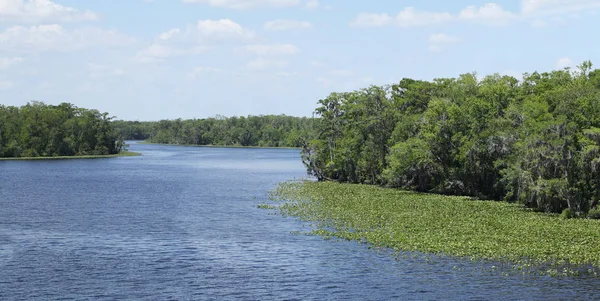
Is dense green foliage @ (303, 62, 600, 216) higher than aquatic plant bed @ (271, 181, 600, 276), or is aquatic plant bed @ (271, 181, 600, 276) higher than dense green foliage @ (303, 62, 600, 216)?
dense green foliage @ (303, 62, 600, 216)

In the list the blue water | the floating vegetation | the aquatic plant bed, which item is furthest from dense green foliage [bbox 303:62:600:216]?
the blue water

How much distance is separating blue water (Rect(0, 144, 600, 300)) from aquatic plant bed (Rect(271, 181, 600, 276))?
2.50 meters

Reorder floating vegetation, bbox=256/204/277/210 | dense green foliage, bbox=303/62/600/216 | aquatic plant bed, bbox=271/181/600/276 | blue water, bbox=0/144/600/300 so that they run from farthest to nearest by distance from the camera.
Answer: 1. floating vegetation, bbox=256/204/277/210
2. dense green foliage, bbox=303/62/600/216
3. aquatic plant bed, bbox=271/181/600/276
4. blue water, bbox=0/144/600/300

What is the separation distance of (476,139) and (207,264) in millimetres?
42921

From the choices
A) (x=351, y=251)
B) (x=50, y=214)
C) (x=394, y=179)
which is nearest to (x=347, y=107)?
(x=394, y=179)

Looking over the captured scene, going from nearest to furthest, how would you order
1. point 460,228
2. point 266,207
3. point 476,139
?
point 460,228, point 266,207, point 476,139

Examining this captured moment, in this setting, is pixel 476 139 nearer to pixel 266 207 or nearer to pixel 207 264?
pixel 266 207

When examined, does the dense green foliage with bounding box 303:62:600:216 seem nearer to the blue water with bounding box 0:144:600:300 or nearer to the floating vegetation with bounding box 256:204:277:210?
the floating vegetation with bounding box 256:204:277:210

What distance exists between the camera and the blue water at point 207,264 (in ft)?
113

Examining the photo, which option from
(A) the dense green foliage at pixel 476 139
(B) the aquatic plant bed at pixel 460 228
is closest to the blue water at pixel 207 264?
(B) the aquatic plant bed at pixel 460 228

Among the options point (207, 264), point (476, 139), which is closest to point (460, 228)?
point (207, 264)

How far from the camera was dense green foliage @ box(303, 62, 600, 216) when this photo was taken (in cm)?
5831

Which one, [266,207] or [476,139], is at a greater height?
[476,139]

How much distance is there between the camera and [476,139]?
7488 centimetres
